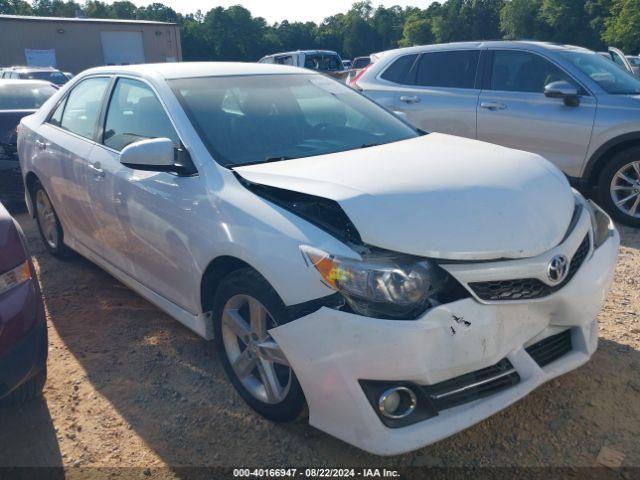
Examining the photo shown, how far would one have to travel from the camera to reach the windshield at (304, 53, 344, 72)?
20.7m

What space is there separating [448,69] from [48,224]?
15.2 feet

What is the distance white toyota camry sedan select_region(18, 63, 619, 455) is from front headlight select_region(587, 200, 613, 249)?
2 cm

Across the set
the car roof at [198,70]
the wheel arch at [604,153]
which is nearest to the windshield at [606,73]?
the wheel arch at [604,153]

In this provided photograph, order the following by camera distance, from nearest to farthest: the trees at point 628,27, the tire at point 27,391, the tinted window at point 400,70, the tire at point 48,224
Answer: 1. the tire at point 27,391
2. the tire at point 48,224
3. the tinted window at point 400,70
4. the trees at point 628,27

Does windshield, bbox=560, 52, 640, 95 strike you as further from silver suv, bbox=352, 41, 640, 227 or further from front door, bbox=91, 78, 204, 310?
front door, bbox=91, 78, 204, 310

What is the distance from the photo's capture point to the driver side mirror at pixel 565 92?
17.7ft

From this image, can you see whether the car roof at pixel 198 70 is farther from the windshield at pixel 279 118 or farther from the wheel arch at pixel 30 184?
the wheel arch at pixel 30 184

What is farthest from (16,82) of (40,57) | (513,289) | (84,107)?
(40,57)

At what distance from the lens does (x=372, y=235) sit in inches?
84.4

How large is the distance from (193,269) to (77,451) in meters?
1.00

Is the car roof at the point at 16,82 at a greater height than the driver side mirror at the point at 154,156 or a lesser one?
lesser

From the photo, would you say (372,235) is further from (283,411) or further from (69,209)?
(69,209)

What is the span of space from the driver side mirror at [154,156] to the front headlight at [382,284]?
111 centimetres

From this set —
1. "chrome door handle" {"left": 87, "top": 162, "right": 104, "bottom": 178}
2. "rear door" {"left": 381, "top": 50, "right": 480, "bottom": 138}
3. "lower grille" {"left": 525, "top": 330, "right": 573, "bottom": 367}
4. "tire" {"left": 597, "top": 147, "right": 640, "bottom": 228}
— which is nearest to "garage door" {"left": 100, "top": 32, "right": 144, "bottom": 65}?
"rear door" {"left": 381, "top": 50, "right": 480, "bottom": 138}
